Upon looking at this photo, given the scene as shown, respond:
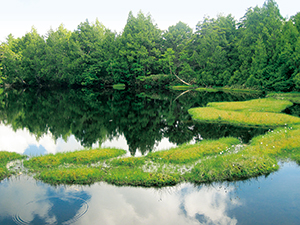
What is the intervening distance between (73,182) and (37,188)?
1.35 metres

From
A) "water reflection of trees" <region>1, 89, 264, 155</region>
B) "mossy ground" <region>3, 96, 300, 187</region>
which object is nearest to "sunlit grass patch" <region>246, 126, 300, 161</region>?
"mossy ground" <region>3, 96, 300, 187</region>

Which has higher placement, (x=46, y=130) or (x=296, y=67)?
(x=296, y=67)

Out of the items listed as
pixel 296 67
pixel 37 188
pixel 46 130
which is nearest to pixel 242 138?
pixel 37 188

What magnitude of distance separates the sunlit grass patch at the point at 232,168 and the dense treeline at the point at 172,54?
34912 mm

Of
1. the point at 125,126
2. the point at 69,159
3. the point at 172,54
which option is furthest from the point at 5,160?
the point at 172,54

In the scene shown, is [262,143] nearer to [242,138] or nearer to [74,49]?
[242,138]

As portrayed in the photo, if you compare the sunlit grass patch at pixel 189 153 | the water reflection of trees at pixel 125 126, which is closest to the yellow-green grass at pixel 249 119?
the water reflection of trees at pixel 125 126

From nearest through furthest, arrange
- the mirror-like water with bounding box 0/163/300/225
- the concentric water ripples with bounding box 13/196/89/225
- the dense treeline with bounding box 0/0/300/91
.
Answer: the concentric water ripples with bounding box 13/196/89/225, the mirror-like water with bounding box 0/163/300/225, the dense treeline with bounding box 0/0/300/91

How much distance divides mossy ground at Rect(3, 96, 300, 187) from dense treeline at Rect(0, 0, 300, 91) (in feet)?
108

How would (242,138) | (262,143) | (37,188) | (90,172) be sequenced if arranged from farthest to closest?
1. (242,138)
2. (262,143)
3. (90,172)
4. (37,188)

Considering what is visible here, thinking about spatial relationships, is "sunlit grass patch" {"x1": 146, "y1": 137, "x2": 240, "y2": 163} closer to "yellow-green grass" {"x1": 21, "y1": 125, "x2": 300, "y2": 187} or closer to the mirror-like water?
"yellow-green grass" {"x1": 21, "y1": 125, "x2": 300, "y2": 187}

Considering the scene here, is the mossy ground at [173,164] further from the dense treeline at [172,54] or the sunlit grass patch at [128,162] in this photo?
the dense treeline at [172,54]

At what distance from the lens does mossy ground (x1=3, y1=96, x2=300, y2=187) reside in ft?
32.8

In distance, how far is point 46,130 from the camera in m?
20.3
